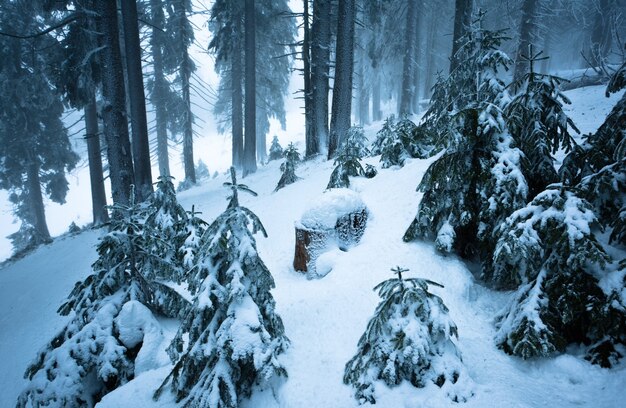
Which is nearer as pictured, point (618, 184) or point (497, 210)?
A: point (618, 184)

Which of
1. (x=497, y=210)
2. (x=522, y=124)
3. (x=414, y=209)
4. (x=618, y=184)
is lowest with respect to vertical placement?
(x=414, y=209)

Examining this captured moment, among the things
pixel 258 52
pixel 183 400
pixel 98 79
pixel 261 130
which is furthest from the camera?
pixel 261 130

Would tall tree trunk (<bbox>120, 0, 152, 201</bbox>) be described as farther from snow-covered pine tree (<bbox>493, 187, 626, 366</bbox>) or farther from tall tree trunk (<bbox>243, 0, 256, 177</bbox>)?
snow-covered pine tree (<bbox>493, 187, 626, 366</bbox>)

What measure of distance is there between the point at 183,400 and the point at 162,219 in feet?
12.2

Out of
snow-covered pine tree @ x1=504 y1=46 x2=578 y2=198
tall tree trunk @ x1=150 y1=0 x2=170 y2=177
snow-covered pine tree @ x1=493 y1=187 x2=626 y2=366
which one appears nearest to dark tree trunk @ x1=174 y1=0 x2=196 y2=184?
tall tree trunk @ x1=150 y1=0 x2=170 y2=177

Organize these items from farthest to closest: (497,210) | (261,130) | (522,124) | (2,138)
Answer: (261,130)
(2,138)
(522,124)
(497,210)

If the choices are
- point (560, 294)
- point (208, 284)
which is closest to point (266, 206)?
point (208, 284)

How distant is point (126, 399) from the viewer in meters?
3.42

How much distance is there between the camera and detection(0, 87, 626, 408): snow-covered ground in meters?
2.82

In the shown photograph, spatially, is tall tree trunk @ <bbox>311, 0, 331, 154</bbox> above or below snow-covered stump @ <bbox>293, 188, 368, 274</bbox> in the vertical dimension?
above

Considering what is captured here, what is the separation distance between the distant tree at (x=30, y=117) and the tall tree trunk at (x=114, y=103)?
704 centimetres

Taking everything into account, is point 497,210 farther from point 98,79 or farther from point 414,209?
point 98,79

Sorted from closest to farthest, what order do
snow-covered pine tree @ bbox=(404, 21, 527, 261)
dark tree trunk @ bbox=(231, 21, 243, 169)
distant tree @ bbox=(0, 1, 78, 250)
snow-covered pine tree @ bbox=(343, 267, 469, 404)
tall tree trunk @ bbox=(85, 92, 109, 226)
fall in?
snow-covered pine tree @ bbox=(343, 267, 469, 404) → snow-covered pine tree @ bbox=(404, 21, 527, 261) → tall tree trunk @ bbox=(85, 92, 109, 226) → distant tree @ bbox=(0, 1, 78, 250) → dark tree trunk @ bbox=(231, 21, 243, 169)

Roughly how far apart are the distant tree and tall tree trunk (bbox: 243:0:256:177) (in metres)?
8.11
